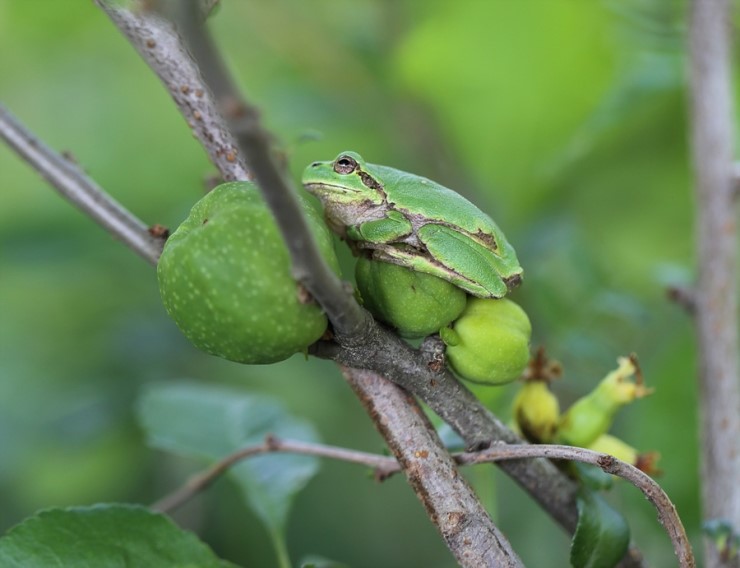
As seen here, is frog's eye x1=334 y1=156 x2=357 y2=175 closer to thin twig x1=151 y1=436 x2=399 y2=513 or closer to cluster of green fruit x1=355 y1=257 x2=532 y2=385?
cluster of green fruit x1=355 y1=257 x2=532 y2=385

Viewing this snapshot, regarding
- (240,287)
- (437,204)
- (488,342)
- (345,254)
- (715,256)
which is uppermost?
(240,287)

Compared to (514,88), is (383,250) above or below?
above

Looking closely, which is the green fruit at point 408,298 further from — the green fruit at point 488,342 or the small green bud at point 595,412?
the small green bud at point 595,412

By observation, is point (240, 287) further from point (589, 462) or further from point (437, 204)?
point (589, 462)

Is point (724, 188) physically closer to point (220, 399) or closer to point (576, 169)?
point (576, 169)

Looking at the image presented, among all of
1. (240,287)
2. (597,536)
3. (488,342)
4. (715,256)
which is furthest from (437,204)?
(715,256)

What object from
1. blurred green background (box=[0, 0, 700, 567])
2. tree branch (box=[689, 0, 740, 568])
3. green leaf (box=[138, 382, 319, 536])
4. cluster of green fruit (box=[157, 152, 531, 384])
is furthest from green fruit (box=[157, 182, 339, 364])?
blurred green background (box=[0, 0, 700, 567])

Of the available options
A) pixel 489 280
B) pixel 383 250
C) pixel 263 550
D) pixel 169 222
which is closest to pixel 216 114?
pixel 383 250
